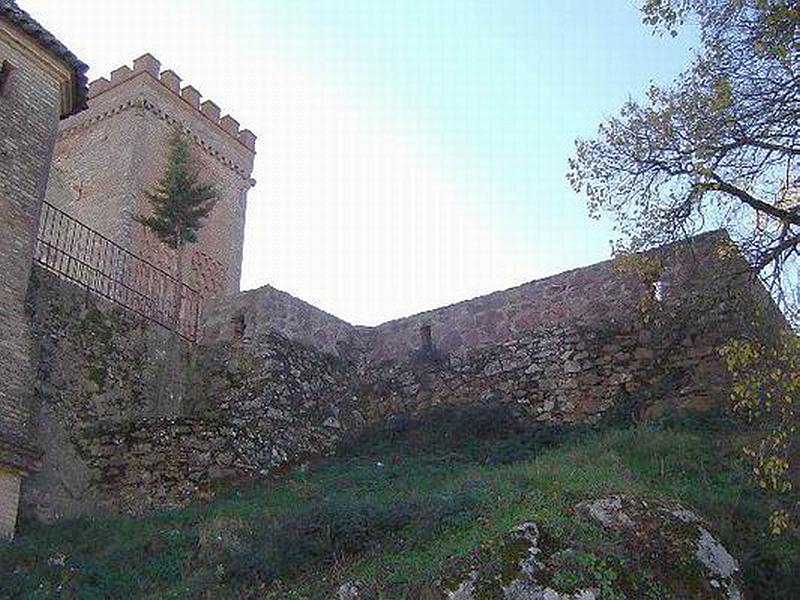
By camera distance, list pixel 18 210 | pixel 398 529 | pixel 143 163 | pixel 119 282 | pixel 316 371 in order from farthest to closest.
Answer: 1. pixel 143 163
2. pixel 316 371
3. pixel 119 282
4. pixel 18 210
5. pixel 398 529

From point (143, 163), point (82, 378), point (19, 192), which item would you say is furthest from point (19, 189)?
point (143, 163)

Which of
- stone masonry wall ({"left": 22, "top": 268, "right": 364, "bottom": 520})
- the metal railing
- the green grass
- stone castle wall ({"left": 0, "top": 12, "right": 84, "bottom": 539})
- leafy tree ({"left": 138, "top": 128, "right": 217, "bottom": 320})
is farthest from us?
leafy tree ({"left": 138, "top": 128, "right": 217, "bottom": 320})

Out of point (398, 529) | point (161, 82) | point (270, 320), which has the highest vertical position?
point (161, 82)

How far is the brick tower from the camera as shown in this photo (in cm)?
2734

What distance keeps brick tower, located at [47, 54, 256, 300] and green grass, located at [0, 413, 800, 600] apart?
1599 cm

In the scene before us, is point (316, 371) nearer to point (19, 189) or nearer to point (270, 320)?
point (270, 320)

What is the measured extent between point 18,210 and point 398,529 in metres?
7.30

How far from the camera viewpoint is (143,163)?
2802 cm

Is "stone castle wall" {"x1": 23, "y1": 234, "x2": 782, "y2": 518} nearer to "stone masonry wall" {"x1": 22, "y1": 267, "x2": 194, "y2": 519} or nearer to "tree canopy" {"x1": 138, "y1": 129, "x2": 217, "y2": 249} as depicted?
"stone masonry wall" {"x1": 22, "y1": 267, "x2": 194, "y2": 519}

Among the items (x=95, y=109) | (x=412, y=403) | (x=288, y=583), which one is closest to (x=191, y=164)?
(x=95, y=109)

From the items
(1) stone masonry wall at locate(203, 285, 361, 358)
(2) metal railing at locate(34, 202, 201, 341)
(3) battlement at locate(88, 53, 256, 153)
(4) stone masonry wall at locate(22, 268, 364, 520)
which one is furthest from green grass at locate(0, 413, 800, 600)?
(3) battlement at locate(88, 53, 256, 153)

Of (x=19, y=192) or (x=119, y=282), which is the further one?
(x=119, y=282)

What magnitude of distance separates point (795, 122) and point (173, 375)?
33.1ft

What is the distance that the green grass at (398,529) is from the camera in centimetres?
820
